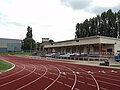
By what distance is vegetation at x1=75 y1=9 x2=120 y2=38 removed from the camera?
225 ft

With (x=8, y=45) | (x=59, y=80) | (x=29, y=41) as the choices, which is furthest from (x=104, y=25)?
(x=8, y=45)

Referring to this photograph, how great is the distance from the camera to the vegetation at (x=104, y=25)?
68488 mm

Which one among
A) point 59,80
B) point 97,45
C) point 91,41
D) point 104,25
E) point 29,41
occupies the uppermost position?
point 104,25

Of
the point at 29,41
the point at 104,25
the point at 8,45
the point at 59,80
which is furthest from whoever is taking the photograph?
the point at 8,45

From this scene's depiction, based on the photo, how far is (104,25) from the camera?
7038 cm

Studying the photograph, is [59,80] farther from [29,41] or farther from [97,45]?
[29,41]

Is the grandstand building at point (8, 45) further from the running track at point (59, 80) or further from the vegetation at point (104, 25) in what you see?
the running track at point (59, 80)

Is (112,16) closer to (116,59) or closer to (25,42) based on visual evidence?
(116,59)

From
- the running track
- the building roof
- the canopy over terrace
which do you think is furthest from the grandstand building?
the running track

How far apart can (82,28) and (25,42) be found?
26.2m

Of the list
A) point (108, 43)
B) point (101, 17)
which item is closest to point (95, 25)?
point (101, 17)

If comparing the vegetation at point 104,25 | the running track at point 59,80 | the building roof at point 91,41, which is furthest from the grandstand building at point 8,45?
the running track at point 59,80

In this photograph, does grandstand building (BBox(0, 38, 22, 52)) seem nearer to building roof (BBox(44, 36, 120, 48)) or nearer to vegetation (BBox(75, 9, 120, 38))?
vegetation (BBox(75, 9, 120, 38))

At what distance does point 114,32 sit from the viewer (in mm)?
67812
